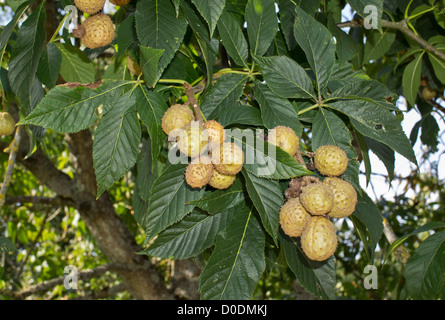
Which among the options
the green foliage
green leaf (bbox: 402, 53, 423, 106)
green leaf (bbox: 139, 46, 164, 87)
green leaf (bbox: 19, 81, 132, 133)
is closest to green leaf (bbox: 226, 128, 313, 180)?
the green foliage

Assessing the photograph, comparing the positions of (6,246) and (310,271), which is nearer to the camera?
(310,271)

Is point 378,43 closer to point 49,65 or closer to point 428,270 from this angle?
point 428,270

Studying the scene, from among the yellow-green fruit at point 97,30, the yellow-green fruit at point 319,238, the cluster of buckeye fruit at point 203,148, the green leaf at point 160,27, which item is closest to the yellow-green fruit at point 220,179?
the cluster of buckeye fruit at point 203,148

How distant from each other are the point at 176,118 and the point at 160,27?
289 millimetres

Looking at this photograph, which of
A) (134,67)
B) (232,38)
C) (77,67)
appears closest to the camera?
(232,38)

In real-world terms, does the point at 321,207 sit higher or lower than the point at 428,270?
higher

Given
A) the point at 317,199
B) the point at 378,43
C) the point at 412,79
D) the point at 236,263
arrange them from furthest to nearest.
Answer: the point at 378,43 < the point at 412,79 < the point at 236,263 < the point at 317,199

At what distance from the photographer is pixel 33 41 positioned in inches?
47.4

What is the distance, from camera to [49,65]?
135 cm

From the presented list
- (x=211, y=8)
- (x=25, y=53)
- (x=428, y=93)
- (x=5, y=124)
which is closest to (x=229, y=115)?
(x=211, y=8)

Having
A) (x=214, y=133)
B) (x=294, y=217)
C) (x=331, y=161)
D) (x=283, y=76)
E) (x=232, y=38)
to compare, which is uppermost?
(x=232, y=38)

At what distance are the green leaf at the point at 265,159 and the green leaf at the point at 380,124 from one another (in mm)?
261

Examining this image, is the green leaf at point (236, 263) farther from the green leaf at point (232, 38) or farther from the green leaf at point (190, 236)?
the green leaf at point (232, 38)
